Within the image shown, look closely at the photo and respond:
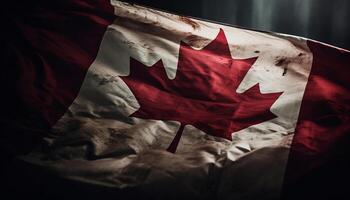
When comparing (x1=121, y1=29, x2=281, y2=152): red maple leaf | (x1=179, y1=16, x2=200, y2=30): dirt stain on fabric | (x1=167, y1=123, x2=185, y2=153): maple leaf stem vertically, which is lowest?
(x1=167, y1=123, x2=185, y2=153): maple leaf stem

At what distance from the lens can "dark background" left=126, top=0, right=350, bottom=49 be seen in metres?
1.61

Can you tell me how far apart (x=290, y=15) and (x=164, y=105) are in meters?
0.87

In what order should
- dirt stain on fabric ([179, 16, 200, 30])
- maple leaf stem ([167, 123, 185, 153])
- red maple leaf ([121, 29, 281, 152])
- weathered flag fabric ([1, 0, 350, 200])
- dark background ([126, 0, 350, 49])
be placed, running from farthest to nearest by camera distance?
dark background ([126, 0, 350, 49]), dirt stain on fabric ([179, 16, 200, 30]), red maple leaf ([121, 29, 281, 152]), maple leaf stem ([167, 123, 185, 153]), weathered flag fabric ([1, 0, 350, 200])

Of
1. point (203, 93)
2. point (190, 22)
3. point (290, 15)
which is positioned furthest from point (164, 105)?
point (290, 15)

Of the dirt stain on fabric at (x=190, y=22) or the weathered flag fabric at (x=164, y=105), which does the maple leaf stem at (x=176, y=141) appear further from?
the dirt stain on fabric at (x=190, y=22)

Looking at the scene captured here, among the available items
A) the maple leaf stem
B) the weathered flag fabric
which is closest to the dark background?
the weathered flag fabric

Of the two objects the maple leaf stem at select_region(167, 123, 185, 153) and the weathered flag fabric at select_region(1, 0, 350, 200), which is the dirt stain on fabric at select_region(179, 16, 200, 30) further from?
the maple leaf stem at select_region(167, 123, 185, 153)

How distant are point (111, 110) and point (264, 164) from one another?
46 centimetres

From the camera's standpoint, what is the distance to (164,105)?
111 cm

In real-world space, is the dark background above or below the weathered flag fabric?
above

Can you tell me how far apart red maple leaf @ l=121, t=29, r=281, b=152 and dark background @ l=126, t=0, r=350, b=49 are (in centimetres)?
41

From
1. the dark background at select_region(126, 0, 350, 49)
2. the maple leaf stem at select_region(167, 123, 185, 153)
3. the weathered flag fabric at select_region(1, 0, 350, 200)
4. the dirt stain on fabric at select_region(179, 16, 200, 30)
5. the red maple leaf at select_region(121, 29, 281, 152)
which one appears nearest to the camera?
the weathered flag fabric at select_region(1, 0, 350, 200)

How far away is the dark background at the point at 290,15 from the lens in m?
1.61

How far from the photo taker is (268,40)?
130 cm
